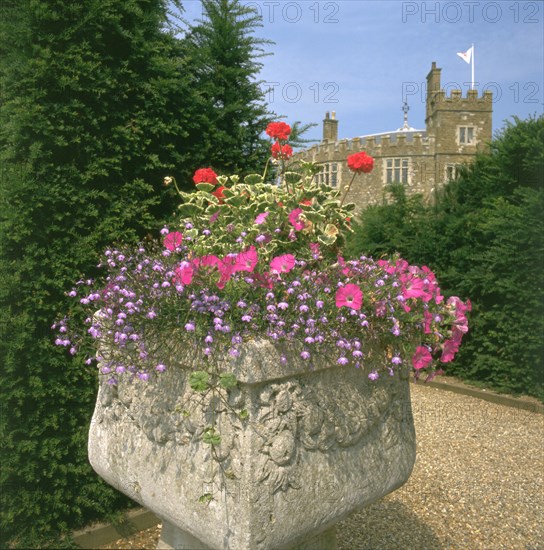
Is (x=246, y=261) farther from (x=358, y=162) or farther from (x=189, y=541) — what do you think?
(x=189, y=541)

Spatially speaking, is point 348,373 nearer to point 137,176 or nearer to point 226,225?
point 226,225

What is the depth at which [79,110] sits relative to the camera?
2.79m

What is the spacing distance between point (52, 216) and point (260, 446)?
1926 mm

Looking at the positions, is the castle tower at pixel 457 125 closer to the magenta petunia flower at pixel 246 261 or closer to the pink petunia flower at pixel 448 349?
the pink petunia flower at pixel 448 349

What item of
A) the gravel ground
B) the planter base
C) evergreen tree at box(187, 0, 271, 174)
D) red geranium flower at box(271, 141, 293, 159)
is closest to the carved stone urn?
the planter base

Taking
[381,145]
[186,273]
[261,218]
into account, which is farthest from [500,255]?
[381,145]

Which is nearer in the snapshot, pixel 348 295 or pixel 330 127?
pixel 348 295

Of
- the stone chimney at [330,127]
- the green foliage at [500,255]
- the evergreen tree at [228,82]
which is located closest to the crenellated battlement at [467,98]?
the stone chimney at [330,127]

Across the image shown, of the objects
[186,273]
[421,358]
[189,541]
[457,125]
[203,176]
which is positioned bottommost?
[189,541]

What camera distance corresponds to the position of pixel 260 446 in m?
1.44

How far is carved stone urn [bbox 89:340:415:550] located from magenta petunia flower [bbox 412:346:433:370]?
0.09m

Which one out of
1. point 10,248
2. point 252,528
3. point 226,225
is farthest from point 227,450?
point 10,248

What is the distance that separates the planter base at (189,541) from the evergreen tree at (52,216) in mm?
912

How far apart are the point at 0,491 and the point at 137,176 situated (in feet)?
6.49
